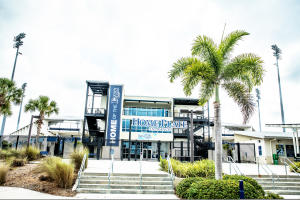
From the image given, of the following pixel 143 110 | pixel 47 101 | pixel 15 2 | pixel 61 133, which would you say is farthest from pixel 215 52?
pixel 61 133

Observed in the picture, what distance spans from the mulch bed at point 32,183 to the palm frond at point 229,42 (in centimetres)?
954

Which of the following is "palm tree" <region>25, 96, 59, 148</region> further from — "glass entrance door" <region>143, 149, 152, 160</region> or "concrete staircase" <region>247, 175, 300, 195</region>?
"concrete staircase" <region>247, 175, 300, 195</region>

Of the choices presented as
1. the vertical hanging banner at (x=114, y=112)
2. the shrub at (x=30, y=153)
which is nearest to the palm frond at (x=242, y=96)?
the shrub at (x=30, y=153)

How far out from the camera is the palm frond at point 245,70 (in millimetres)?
9672

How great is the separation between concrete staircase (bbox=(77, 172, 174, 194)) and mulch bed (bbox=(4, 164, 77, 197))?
0.76m

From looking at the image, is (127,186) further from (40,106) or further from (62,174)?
(40,106)

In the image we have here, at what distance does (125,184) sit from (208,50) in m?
7.65

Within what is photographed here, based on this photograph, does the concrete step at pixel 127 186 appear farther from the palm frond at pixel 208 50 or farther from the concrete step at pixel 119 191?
the palm frond at pixel 208 50

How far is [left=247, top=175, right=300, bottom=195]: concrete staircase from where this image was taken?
10453 mm

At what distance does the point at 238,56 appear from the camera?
10391 mm

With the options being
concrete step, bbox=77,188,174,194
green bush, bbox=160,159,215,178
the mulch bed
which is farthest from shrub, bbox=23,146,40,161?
green bush, bbox=160,159,215,178

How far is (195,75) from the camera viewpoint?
998 centimetres

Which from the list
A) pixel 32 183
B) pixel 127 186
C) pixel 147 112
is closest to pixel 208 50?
pixel 127 186

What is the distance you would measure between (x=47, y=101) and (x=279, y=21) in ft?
70.0
